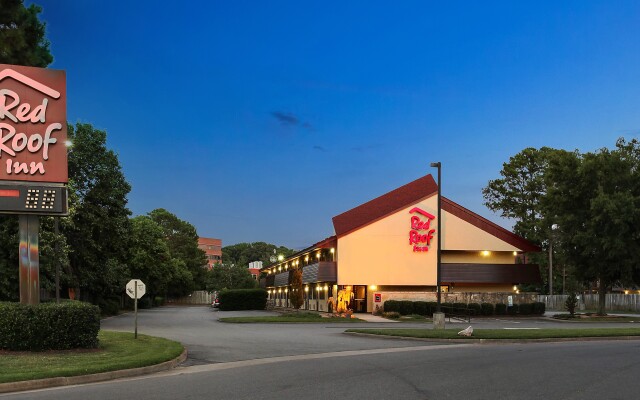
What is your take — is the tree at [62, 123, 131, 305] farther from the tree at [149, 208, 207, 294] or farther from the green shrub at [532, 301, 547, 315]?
the tree at [149, 208, 207, 294]

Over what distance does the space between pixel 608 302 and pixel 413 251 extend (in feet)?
87.8

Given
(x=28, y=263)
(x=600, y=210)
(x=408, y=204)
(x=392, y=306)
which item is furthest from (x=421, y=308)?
(x=28, y=263)

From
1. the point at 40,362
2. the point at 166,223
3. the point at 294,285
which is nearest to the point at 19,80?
the point at 40,362

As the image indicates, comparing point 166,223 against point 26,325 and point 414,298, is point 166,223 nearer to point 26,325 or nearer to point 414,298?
point 414,298

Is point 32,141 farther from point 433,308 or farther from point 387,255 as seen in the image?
point 387,255

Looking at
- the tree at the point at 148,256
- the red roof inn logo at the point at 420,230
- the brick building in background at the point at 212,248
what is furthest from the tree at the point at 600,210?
the brick building in background at the point at 212,248

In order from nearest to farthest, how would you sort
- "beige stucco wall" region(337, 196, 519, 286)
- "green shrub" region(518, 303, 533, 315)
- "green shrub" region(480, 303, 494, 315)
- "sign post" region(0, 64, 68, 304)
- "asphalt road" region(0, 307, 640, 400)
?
"asphalt road" region(0, 307, 640, 400) → "sign post" region(0, 64, 68, 304) → "green shrub" region(480, 303, 494, 315) → "green shrub" region(518, 303, 533, 315) → "beige stucco wall" region(337, 196, 519, 286)

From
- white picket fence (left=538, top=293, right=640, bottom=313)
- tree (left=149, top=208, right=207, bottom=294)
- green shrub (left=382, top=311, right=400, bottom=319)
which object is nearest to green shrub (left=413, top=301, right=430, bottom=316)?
green shrub (left=382, top=311, right=400, bottom=319)

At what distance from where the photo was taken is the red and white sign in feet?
59.6

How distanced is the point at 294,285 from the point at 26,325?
1132 inches

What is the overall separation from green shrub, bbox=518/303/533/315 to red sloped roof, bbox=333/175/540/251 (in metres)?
6.60

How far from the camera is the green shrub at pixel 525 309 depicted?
4616 cm

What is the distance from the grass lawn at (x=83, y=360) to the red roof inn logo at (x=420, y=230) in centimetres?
3203

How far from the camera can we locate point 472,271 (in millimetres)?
49750
